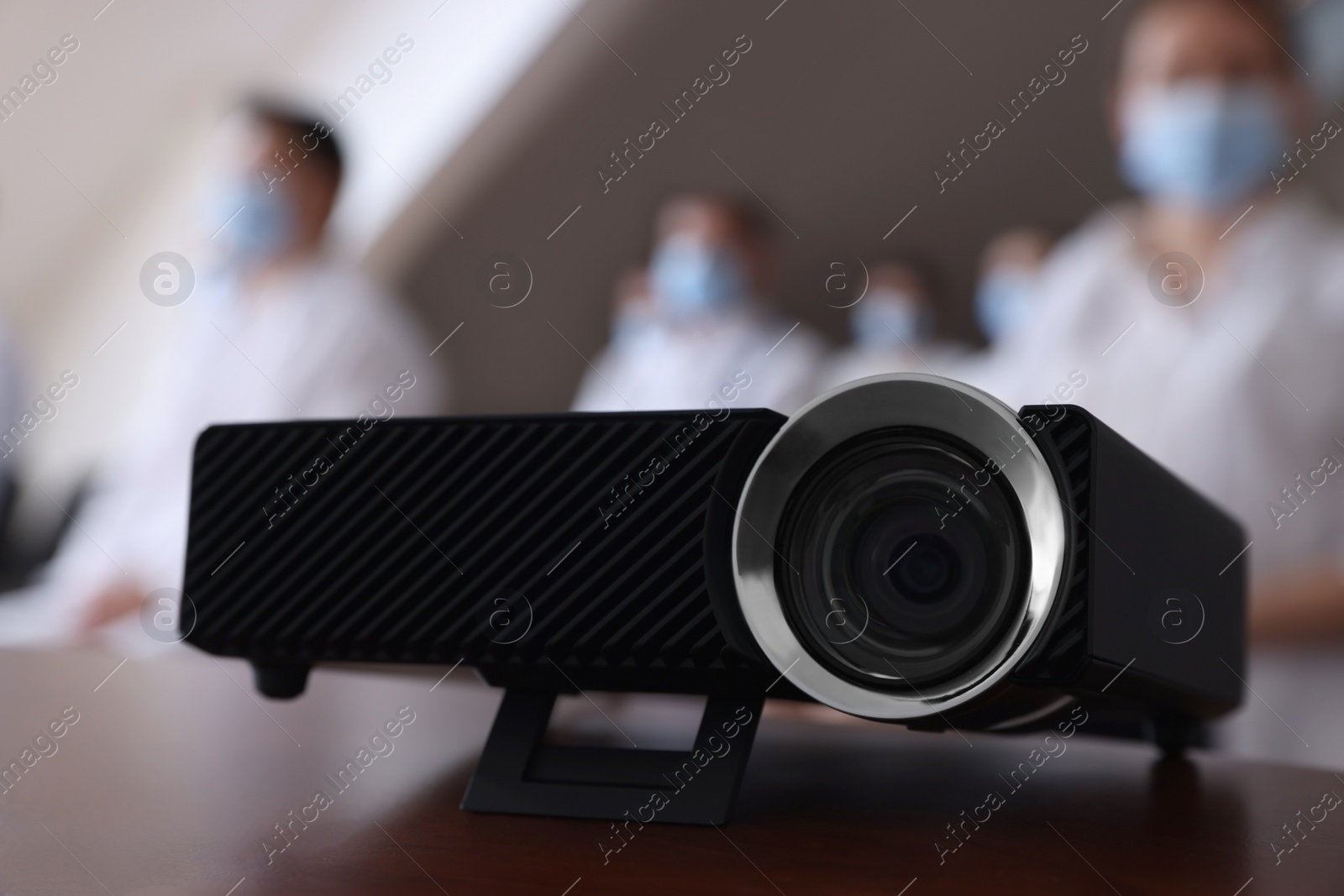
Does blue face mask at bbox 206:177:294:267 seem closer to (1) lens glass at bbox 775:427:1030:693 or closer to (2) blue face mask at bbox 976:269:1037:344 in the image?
(2) blue face mask at bbox 976:269:1037:344

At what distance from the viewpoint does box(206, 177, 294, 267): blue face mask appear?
1.76 meters

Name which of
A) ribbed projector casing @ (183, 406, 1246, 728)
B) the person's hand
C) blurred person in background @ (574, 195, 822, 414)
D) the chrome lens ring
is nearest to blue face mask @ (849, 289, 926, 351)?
blurred person in background @ (574, 195, 822, 414)

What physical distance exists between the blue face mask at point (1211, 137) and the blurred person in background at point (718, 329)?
1.03 meters

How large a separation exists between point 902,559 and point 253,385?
1.52 m

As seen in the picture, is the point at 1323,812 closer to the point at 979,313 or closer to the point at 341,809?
the point at 341,809

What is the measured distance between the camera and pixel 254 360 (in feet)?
5.47

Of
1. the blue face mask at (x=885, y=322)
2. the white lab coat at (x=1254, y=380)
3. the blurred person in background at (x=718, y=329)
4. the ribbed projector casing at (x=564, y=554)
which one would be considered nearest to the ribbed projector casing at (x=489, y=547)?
the ribbed projector casing at (x=564, y=554)

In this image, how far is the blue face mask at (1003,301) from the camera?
2.27 meters

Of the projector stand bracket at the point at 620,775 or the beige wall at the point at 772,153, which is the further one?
the beige wall at the point at 772,153

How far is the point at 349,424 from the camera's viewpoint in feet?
1.29

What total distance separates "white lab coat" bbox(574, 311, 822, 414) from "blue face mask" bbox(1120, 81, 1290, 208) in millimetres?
1059

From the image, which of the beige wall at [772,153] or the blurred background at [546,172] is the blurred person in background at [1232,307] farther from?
the beige wall at [772,153]

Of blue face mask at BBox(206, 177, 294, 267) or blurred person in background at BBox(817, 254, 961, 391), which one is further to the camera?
blurred person in background at BBox(817, 254, 961, 391)

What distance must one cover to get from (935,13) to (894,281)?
2.05 feet
